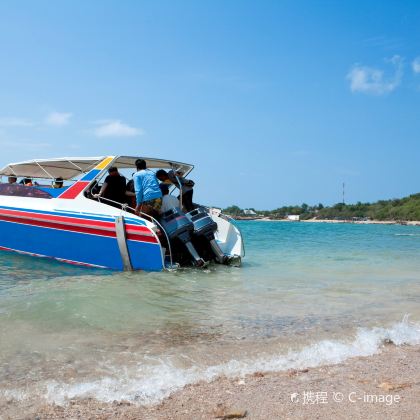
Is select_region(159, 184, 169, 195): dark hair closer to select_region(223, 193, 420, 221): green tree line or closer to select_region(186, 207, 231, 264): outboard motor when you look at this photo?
select_region(186, 207, 231, 264): outboard motor

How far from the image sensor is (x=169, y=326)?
4.49 metres

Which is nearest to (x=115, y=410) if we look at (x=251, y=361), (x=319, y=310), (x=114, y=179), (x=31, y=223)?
(x=251, y=361)

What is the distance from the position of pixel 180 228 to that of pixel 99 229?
58.2 inches

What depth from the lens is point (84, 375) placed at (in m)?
3.17

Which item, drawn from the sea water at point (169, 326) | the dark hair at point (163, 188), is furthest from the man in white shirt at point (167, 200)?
the sea water at point (169, 326)

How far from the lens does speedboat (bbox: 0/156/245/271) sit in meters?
7.99

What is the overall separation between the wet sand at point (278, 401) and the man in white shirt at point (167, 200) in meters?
5.85

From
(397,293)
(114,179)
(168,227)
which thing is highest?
(114,179)

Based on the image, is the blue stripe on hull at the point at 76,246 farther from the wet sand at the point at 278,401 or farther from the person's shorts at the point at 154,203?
the wet sand at the point at 278,401

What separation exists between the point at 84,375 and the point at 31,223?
22.5 feet

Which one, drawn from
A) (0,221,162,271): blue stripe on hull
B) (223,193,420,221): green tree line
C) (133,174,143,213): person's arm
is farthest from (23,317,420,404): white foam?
(223,193,420,221): green tree line

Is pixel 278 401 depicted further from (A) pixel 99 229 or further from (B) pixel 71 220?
(B) pixel 71 220

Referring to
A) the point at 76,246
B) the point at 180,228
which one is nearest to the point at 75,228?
the point at 76,246

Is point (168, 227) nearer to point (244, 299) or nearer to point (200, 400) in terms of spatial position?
point (244, 299)
